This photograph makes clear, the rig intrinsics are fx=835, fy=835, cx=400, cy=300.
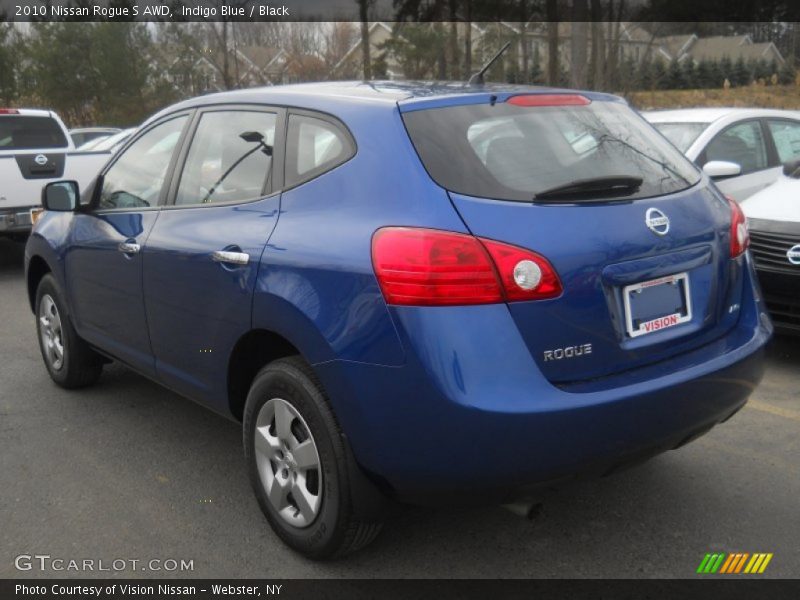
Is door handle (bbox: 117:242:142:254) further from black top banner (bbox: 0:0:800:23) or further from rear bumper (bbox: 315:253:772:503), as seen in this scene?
black top banner (bbox: 0:0:800:23)

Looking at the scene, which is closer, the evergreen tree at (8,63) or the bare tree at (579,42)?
the bare tree at (579,42)

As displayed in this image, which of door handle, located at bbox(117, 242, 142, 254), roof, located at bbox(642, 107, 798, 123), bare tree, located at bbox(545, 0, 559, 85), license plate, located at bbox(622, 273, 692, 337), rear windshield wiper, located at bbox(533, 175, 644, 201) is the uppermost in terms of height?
bare tree, located at bbox(545, 0, 559, 85)

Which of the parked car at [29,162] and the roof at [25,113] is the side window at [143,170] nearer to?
the parked car at [29,162]

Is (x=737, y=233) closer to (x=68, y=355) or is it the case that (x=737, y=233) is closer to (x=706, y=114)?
(x=68, y=355)

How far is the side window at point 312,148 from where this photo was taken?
119 inches

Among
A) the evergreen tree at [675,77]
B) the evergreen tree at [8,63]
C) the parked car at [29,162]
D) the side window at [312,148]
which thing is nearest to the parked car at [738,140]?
the side window at [312,148]

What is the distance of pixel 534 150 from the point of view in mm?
2943

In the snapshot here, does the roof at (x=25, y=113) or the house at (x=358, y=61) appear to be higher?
the house at (x=358, y=61)

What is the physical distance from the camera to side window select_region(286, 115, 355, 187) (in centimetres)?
302

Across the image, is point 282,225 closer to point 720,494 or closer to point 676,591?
point 676,591

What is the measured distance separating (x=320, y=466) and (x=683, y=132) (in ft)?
19.2

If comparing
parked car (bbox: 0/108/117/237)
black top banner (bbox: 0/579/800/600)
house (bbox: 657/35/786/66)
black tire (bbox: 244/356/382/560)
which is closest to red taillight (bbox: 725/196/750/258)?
black top banner (bbox: 0/579/800/600)

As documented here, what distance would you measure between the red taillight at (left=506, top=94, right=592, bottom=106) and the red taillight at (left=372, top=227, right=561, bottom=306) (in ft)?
2.60

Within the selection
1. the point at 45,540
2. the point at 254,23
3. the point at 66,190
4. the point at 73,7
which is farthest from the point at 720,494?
the point at 73,7
